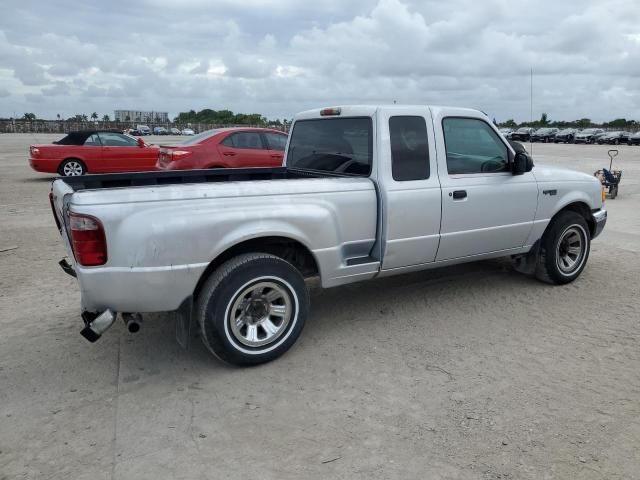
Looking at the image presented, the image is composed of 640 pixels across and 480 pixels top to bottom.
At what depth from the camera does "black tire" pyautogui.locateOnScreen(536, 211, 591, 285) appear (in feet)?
17.9

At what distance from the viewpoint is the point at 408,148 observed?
14.7ft

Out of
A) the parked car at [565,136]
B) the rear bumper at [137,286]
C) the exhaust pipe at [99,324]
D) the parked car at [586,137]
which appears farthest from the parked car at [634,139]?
the exhaust pipe at [99,324]

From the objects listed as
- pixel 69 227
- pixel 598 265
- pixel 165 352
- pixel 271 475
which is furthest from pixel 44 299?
pixel 598 265

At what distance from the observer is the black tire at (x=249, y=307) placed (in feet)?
11.9

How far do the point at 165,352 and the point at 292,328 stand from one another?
39.8 inches

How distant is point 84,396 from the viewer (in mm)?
3465

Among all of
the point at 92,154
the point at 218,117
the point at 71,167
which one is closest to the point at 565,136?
the point at 92,154

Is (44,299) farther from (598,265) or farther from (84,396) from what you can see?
(598,265)

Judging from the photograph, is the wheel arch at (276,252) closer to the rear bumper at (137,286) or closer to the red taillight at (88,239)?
the rear bumper at (137,286)

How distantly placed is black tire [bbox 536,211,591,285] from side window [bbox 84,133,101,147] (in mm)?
12315

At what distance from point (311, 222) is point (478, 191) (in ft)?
5.64

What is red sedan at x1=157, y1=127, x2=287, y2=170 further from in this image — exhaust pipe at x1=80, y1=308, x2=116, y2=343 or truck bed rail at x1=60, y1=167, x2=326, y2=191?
exhaust pipe at x1=80, y1=308, x2=116, y2=343

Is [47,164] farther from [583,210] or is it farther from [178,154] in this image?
[583,210]

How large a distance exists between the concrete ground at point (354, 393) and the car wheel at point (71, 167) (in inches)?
377
